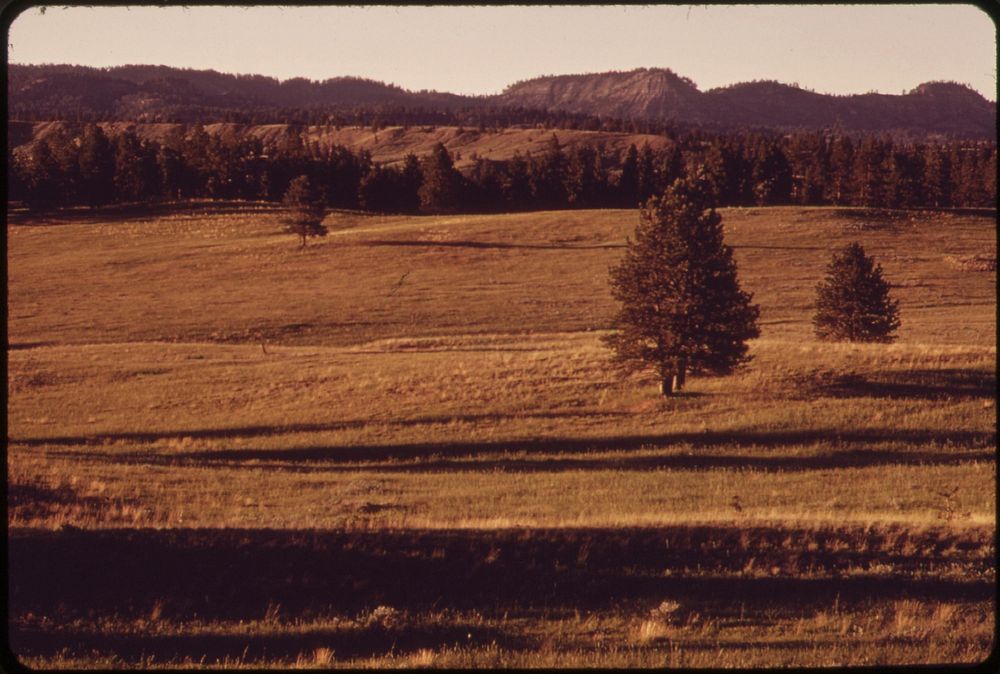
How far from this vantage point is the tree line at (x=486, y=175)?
258ft

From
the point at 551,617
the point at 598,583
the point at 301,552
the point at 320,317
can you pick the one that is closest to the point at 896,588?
the point at 598,583

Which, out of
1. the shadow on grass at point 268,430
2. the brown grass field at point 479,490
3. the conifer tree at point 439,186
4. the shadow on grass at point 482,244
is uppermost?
the conifer tree at point 439,186

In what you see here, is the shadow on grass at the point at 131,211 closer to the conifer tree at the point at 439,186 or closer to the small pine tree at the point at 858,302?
the conifer tree at the point at 439,186

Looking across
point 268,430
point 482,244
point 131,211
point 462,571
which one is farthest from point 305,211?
point 462,571

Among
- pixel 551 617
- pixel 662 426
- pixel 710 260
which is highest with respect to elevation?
pixel 710 260

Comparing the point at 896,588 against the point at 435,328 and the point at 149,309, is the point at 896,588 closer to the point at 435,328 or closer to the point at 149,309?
the point at 435,328

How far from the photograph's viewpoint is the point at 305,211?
2788 inches

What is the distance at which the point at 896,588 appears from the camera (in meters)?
9.77

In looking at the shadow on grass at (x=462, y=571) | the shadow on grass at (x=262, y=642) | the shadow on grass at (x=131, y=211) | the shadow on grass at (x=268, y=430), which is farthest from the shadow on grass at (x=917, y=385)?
the shadow on grass at (x=131, y=211)

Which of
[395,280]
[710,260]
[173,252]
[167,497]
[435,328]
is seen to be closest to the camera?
[167,497]

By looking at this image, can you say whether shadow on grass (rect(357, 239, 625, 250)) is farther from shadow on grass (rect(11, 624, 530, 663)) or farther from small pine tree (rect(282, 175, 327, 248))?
shadow on grass (rect(11, 624, 530, 663))

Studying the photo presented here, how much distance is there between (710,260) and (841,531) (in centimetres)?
1610

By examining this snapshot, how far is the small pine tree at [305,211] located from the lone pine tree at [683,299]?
4963cm

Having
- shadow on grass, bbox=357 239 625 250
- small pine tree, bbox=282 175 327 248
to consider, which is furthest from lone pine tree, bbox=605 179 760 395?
small pine tree, bbox=282 175 327 248
